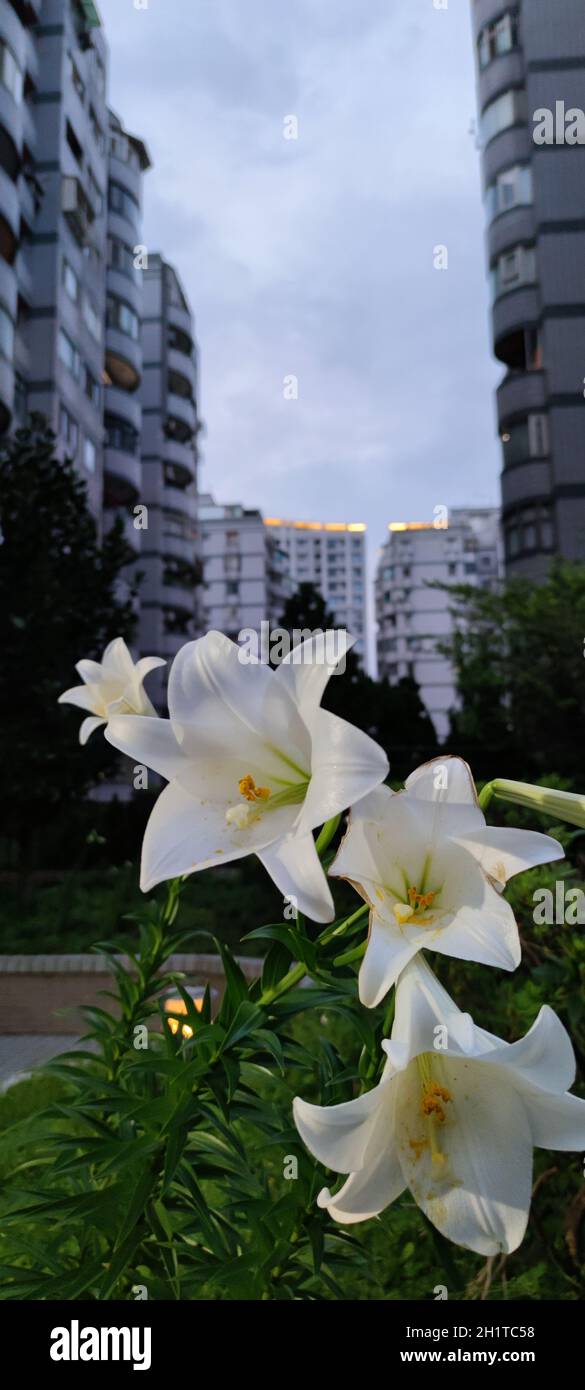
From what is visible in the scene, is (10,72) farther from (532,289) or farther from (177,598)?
(177,598)

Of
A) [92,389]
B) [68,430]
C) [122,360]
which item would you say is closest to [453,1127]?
[68,430]

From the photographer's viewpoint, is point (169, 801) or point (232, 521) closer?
point (169, 801)

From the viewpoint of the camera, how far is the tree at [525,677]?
12.6ft

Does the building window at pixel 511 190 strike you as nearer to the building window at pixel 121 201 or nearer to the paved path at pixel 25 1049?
the building window at pixel 121 201

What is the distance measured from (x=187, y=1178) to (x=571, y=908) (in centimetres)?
47

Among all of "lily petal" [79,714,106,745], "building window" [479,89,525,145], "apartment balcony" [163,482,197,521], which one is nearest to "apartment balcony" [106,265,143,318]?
"apartment balcony" [163,482,197,521]

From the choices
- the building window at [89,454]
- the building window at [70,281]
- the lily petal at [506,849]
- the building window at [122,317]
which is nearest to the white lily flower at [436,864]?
the lily petal at [506,849]

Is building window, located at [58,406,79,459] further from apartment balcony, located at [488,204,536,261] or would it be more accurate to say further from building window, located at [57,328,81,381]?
apartment balcony, located at [488,204,536,261]

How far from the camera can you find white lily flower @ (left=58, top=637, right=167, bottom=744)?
1.53 ft

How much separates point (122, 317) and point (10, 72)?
294 centimetres

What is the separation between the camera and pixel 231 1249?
1.61ft

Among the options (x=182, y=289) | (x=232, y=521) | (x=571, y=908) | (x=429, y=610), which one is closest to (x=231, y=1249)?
(x=571, y=908)

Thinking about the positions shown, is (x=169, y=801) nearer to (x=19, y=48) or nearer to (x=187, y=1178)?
(x=187, y=1178)

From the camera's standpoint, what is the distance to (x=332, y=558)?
2498cm
